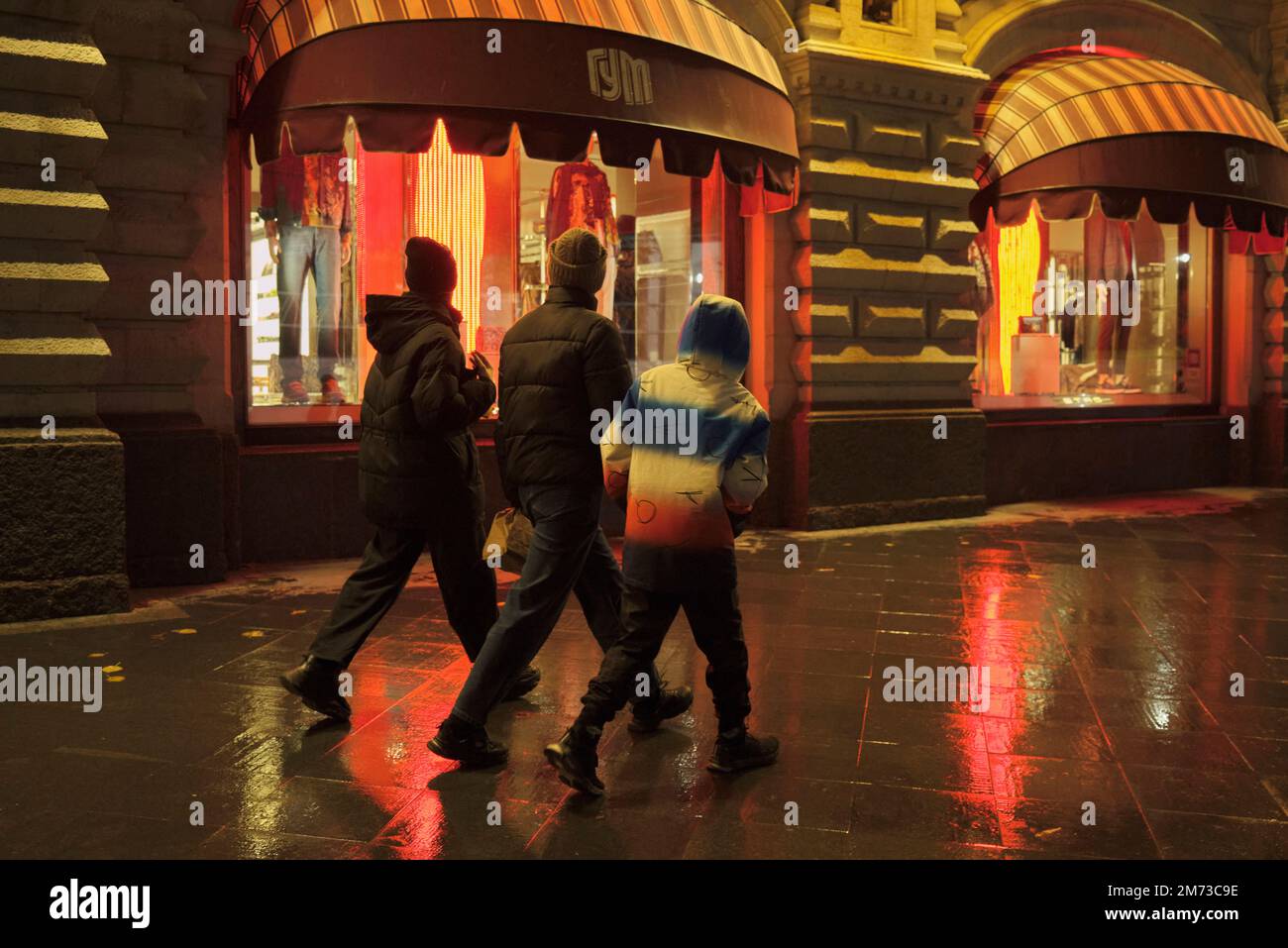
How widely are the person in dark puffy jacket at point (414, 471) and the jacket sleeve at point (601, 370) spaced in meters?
0.57

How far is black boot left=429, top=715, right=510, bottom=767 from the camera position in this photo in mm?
4730

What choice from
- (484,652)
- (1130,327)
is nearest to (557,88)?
(484,652)

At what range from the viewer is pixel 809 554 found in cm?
1012

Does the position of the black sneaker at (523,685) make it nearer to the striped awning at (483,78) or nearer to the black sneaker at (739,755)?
the black sneaker at (739,755)

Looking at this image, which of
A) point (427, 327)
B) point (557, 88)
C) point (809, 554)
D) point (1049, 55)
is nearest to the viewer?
point (427, 327)

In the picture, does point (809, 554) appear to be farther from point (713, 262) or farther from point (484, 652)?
point (484, 652)

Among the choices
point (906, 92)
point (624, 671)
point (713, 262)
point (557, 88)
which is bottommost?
point (624, 671)

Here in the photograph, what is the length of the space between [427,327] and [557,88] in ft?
12.2

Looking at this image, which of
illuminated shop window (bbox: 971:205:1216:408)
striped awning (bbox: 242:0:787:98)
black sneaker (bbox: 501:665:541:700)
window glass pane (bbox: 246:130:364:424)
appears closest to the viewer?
black sneaker (bbox: 501:665:541:700)

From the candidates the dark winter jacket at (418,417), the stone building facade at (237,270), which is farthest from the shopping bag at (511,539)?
the stone building facade at (237,270)

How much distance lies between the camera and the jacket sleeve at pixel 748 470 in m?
4.50

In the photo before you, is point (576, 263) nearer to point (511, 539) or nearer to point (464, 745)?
point (511, 539)

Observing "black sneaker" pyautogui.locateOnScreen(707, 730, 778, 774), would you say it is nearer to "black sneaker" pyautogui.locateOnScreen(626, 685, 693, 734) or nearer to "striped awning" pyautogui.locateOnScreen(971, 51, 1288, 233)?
"black sneaker" pyautogui.locateOnScreen(626, 685, 693, 734)

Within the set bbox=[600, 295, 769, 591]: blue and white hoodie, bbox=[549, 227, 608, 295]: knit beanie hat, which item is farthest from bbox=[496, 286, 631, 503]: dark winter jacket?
bbox=[600, 295, 769, 591]: blue and white hoodie
